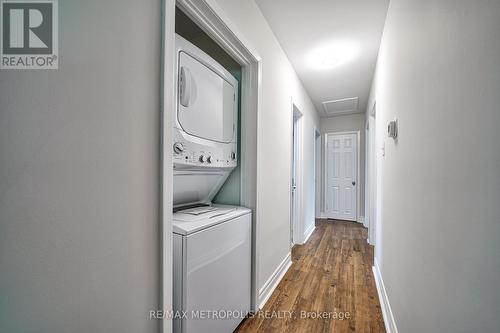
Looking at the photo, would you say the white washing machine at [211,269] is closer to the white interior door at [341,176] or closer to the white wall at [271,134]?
the white wall at [271,134]

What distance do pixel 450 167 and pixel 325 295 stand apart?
5.76ft

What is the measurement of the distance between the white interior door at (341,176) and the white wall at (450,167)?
3.90 metres

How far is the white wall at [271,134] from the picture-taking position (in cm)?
173

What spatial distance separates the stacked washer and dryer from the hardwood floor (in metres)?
0.32

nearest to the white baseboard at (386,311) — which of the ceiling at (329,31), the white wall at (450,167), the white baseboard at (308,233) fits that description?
the white wall at (450,167)

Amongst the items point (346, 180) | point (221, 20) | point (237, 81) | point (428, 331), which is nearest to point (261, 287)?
point (428, 331)

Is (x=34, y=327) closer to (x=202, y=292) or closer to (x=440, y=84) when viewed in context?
(x=202, y=292)

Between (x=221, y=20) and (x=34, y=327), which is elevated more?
(x=221, y=20)

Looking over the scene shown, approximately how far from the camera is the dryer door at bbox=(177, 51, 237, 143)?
48.9 inches

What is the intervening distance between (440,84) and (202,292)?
54.2 inches

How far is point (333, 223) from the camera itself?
4.80 m

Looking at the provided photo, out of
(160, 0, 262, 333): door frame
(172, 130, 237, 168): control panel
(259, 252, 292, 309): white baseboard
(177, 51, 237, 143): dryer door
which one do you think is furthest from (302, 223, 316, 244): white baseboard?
(177, 51, 237, 143): dryer door

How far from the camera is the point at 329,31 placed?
2115 mm

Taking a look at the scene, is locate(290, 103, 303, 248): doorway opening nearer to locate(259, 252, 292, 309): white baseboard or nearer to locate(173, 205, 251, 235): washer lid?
locate(259, 252, 292, 309): white baseboard
